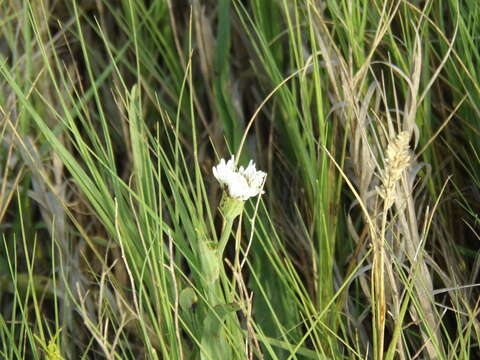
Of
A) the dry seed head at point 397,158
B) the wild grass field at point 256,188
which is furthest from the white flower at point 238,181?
the dry seed head at point 397,158

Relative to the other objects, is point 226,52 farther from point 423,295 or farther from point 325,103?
point 423,295

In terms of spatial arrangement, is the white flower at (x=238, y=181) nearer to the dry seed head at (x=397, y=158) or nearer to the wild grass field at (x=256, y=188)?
the wild grass field at (x=256, y=188)

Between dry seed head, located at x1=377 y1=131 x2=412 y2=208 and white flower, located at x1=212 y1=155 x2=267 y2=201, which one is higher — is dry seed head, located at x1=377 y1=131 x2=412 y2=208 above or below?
above

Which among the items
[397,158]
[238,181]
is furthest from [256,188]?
[397,158]

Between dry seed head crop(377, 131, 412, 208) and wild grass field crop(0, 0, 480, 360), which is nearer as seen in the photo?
dry seed head crop(377, 131, 412, 208)

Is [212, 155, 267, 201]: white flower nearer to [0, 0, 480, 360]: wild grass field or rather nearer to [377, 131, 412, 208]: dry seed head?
[0, 0, 480, 360]: wild grass field

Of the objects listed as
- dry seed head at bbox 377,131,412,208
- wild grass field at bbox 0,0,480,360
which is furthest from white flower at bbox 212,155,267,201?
dry seed head at bbox 377,131,412,208

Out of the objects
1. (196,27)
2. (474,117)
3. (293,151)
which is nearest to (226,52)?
(196,27)

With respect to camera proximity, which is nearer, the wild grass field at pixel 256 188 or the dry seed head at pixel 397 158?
the dry seed head at pixel 397 158
